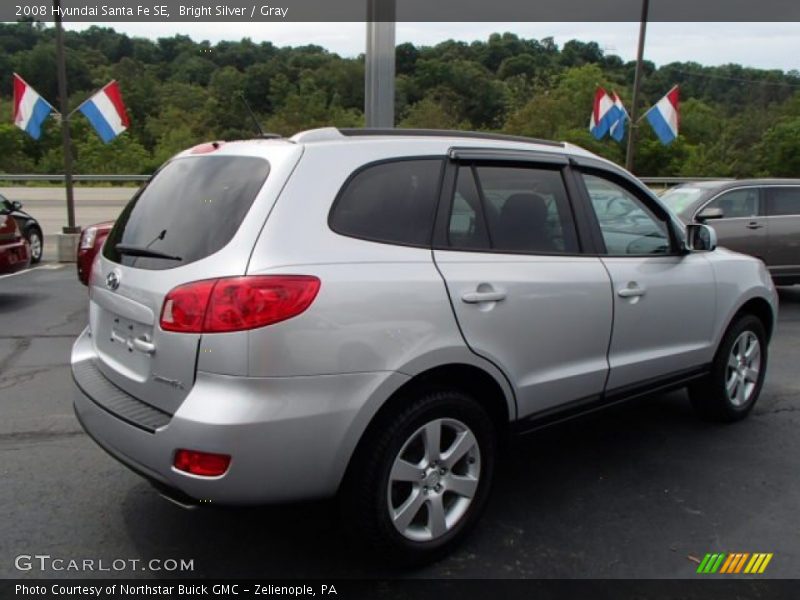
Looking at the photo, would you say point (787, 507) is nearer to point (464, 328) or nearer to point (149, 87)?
point (464, 328)

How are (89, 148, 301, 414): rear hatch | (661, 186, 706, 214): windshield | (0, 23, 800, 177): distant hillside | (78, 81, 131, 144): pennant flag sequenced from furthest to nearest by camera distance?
(0, 23, 800, 177): distant hillside
(78, 81, 131, 144): pennant flag
(661, 186, 706, 214): windshield
(89, 148, 301, 414): rear hatch

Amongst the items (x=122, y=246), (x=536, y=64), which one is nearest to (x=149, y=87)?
(x=536, y=64)

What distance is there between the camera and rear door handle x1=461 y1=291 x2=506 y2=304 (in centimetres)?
282

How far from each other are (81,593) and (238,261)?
144 centimetres

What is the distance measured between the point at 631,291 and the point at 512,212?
81 cm

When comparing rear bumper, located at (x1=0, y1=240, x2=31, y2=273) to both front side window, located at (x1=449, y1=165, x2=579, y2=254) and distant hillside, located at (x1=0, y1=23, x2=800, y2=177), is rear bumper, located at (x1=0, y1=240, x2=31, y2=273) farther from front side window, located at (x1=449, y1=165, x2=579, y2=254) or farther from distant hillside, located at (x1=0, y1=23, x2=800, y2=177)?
distant hillside, located at (x1=0, y1=23, x2=800, y2=177)

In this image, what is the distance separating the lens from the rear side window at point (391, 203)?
2.68 m

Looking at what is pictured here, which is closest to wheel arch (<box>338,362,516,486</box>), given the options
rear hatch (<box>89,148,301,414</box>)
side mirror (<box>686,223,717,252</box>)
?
rear hatch (<box>89,148,301,414</box>)

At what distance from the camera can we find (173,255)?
8.74ft

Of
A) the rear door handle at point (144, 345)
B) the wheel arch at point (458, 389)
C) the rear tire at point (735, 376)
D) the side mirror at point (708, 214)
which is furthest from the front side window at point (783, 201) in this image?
the rear door handle at point (144, 345)

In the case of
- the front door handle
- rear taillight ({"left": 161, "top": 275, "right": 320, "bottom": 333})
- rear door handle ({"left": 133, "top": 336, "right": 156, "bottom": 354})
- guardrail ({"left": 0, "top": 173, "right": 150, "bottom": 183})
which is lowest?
guardrail ({"left": 0, "top": 173, "right": 150, "bottom": 183})

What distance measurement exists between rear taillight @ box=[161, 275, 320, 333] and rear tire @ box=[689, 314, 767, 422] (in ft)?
9.72

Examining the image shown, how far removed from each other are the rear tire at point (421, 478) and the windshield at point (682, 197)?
22.1ft

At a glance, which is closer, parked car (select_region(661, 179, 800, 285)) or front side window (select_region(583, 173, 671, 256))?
front side window (select_region(583, 173, 671, 256))
